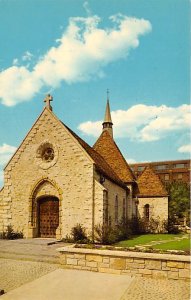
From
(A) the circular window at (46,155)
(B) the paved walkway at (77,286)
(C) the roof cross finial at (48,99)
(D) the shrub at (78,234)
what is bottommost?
(D) the shrub at (78,234)

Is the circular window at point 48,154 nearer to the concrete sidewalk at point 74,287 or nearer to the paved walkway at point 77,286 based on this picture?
the paved walkway at point 77,286

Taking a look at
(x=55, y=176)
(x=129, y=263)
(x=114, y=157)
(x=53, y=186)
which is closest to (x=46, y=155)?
(x=55, y=176)

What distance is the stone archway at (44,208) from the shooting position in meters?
19.5

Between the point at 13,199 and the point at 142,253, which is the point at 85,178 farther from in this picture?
the point at 142,253

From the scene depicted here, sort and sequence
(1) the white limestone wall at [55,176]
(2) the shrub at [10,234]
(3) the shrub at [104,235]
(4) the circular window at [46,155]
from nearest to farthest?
1. (3) the shrub at [104,235]
2. (1) the white limestone wall at [55,176]
3. (2) the shrub at [10,234]
4. (4) the circular window at [46,155]

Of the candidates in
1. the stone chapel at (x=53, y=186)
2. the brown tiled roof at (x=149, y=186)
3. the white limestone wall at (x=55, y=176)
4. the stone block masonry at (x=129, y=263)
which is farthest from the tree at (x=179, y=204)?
the stone block masonry at (x=129, y=263)

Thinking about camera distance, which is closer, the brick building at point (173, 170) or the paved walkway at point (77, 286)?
the paved walkway at point (77, 286)

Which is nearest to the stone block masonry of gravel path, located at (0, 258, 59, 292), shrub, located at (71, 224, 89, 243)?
gravel path, located at (0, 258, 59, 292)

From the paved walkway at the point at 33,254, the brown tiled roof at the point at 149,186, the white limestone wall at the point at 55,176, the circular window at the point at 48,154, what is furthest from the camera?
the brown tiled roof at the point at 149,186

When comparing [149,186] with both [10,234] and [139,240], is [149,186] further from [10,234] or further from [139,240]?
[10,234]

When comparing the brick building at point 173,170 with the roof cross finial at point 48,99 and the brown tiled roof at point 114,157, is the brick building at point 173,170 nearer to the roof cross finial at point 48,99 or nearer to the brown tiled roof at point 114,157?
the brown tiled roof at point 114,157

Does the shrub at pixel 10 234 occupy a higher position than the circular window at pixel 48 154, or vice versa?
the circular window at pixel 48 154

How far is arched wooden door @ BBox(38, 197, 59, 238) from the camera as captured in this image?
769 inches

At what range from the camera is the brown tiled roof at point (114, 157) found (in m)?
28.9
